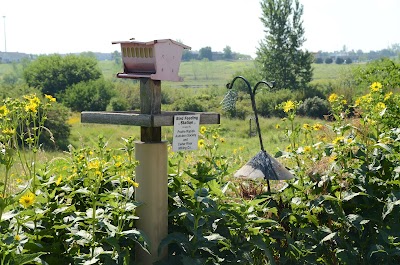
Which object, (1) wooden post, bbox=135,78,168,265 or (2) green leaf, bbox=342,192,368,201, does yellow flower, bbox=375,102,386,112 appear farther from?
(1) wooden post, bbox=135,78,168,265

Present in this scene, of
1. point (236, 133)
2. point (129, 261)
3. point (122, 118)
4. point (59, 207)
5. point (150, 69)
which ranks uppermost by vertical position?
point (150, 69)

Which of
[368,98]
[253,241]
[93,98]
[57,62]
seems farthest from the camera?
[57,62]

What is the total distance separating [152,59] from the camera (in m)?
3.55

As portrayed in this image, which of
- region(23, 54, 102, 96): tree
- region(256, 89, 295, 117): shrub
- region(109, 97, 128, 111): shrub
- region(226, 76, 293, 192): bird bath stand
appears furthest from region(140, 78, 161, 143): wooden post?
region(23, 54, 102, 96): tree

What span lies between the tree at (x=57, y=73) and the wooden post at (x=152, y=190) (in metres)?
41.0

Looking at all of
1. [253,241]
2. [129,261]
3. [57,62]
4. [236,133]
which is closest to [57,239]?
[129,261]

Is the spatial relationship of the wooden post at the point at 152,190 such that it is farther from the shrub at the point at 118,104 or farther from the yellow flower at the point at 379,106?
the shrub at the point at 118,104

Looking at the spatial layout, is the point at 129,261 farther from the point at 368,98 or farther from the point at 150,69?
the point at 368,98

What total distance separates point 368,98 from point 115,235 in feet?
6.32

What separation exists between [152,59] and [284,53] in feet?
143

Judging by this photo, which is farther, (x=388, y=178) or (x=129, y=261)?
(x=388, y=178)

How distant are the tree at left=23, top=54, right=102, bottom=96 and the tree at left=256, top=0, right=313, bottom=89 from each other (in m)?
12.4

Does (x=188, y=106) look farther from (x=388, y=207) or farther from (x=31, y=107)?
(x=31, y=107)

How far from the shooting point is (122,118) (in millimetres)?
3453
